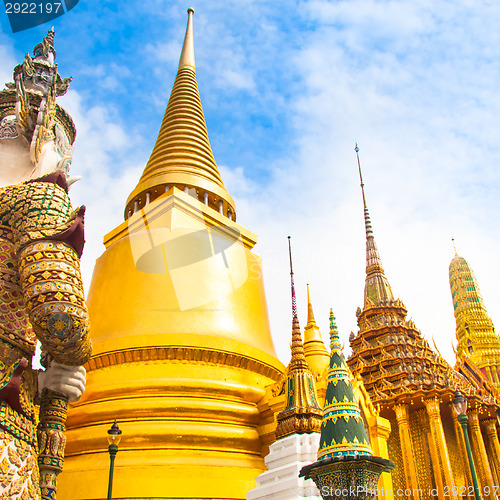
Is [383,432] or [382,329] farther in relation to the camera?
[382,329]

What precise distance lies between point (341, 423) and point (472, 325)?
78.6ft

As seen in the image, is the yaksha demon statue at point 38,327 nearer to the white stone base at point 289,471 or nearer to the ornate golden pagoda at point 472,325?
the white stone base at point 289,471

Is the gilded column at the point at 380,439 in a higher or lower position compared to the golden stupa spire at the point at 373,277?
lower

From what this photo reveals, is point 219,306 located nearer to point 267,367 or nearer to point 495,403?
point 267,367

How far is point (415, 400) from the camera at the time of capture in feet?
51.7

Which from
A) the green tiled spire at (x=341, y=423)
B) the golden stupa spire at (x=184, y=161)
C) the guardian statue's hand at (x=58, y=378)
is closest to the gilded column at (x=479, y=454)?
the golden stupa spire at (x=184, y=161)

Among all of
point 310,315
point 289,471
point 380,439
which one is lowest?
point 289,471

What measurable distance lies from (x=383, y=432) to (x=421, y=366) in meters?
7.90

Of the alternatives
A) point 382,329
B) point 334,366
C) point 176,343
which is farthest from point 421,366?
point 334,366

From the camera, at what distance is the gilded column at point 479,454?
→ 1603 cm

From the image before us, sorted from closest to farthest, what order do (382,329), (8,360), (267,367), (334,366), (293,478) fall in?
(8,360) < (334,366) < (293,478) < (267,367) < (382,329)

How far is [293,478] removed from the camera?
6.70 meters

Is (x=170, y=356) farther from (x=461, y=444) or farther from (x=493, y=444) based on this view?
(x=493, y=444)

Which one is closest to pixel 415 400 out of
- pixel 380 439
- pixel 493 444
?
pixel 493 444
